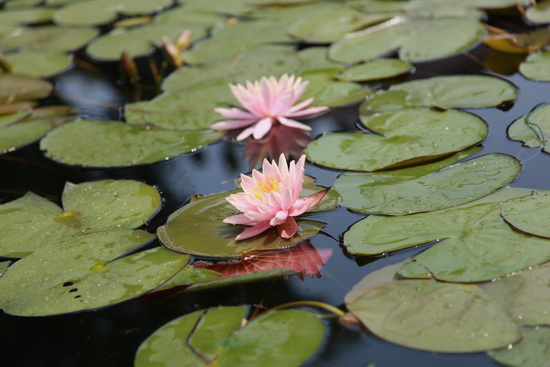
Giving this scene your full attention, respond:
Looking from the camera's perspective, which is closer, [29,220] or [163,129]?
[29,220]

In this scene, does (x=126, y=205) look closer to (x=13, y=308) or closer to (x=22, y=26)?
(x=13, y=308)

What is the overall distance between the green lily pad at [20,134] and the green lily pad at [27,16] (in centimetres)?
219

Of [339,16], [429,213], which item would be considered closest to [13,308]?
[429,213]

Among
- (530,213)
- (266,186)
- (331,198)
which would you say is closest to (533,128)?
(530,213)

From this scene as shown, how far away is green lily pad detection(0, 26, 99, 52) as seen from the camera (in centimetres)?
454

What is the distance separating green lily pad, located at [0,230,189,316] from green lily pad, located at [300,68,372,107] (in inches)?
52.2

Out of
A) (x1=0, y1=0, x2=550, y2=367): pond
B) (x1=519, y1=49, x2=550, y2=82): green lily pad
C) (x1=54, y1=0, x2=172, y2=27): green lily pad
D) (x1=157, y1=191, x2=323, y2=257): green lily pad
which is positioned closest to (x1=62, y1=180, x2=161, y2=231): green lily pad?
(x1=0, y1=0, x2=550, y2=367): pond

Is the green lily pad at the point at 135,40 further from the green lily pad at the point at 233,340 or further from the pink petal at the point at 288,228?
the green lily pad at the point at 233,340

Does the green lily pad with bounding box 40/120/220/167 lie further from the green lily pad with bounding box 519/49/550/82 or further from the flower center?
the green lily pad with bounding box 519/49/550/82

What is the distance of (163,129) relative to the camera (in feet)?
10.1

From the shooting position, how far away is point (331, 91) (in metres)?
3.23

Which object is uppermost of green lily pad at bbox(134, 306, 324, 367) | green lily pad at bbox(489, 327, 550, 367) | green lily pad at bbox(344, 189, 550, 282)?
green lily pad at bbox(344, 189, 550, 282)

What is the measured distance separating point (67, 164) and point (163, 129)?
0.49 m

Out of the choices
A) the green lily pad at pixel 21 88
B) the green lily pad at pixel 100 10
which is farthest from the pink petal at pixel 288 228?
the green lily pad at pixel 100 10
